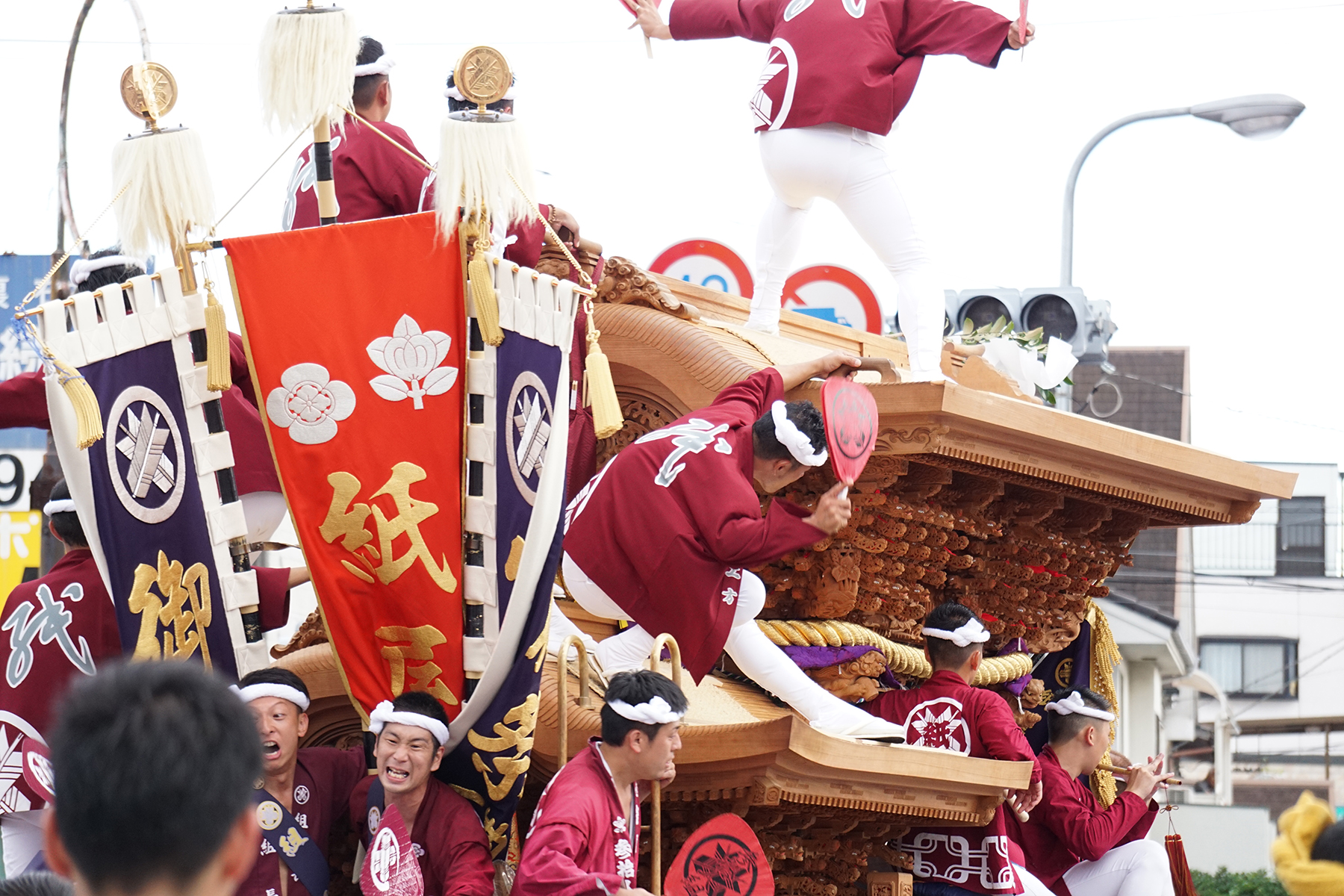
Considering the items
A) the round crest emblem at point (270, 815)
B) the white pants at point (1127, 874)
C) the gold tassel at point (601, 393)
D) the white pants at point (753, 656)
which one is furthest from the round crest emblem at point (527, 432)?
the white pants at point (1127, 874)

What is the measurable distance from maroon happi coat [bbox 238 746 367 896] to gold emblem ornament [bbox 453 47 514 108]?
6.42 ft

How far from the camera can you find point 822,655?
18.1 ft

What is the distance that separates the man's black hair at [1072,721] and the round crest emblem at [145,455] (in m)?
3.54

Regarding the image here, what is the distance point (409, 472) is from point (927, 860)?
2.59 metres

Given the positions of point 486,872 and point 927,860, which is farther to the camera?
point 927,860

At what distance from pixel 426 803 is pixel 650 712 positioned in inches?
29.0

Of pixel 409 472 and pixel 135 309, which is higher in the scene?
pixel 135 309

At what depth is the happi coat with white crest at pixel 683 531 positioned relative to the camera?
186 inches

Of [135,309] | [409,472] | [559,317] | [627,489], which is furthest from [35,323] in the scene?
[627,489]

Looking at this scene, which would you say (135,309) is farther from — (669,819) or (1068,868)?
(1068,868)

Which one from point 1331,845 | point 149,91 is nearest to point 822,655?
point 149,91

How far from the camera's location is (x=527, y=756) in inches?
178

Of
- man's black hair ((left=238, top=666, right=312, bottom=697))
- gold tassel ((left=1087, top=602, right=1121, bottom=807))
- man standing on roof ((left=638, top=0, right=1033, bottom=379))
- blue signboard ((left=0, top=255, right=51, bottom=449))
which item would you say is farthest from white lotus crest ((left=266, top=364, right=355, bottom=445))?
blue signboard ((left=0, top=255, right=51, bottom=449))

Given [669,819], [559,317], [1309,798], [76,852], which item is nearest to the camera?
[76,852]
